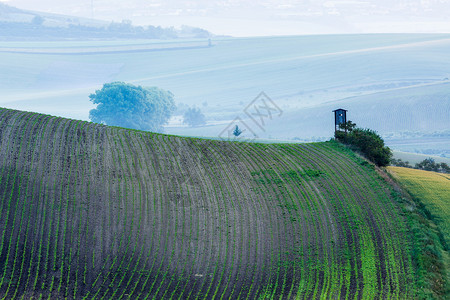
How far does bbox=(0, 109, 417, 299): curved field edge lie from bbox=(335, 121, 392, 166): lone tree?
2.39 m

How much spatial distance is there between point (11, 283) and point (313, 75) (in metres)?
132

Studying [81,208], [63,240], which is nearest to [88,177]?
[81,208]

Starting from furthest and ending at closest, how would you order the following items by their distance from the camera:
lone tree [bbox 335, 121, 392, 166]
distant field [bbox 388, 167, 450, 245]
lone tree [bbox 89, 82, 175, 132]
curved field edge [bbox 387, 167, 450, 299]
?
lone tree [bbox 89, 82, 175, 132] < lone tree [bbox 335, 121, 392, 166] < distant field [bbox 388, 167, 450, 245] < curved field edge [bbox 387, 167, 450, 299]

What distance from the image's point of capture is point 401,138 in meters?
103

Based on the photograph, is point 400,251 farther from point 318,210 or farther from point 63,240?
point 63,240

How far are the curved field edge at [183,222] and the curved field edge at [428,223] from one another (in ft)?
1.93

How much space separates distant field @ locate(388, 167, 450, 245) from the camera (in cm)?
2989

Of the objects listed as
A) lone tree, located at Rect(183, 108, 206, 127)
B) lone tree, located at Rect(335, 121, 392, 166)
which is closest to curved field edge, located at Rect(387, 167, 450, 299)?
lone tree, located at Rect(335, 121, 392, 166)

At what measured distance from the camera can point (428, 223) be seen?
2889 centimetres

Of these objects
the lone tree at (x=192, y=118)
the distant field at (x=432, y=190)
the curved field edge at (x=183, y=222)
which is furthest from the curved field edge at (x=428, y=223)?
the lone tree at (x=192, y=118)

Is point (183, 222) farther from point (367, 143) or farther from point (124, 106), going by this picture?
point (124, 106)

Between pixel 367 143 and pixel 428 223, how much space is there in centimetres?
935

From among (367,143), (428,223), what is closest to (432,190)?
(428,223)

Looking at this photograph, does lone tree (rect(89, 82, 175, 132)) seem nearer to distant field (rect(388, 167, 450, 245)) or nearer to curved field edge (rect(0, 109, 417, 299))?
curved field edge (rect(0, 109, 417, 299))
